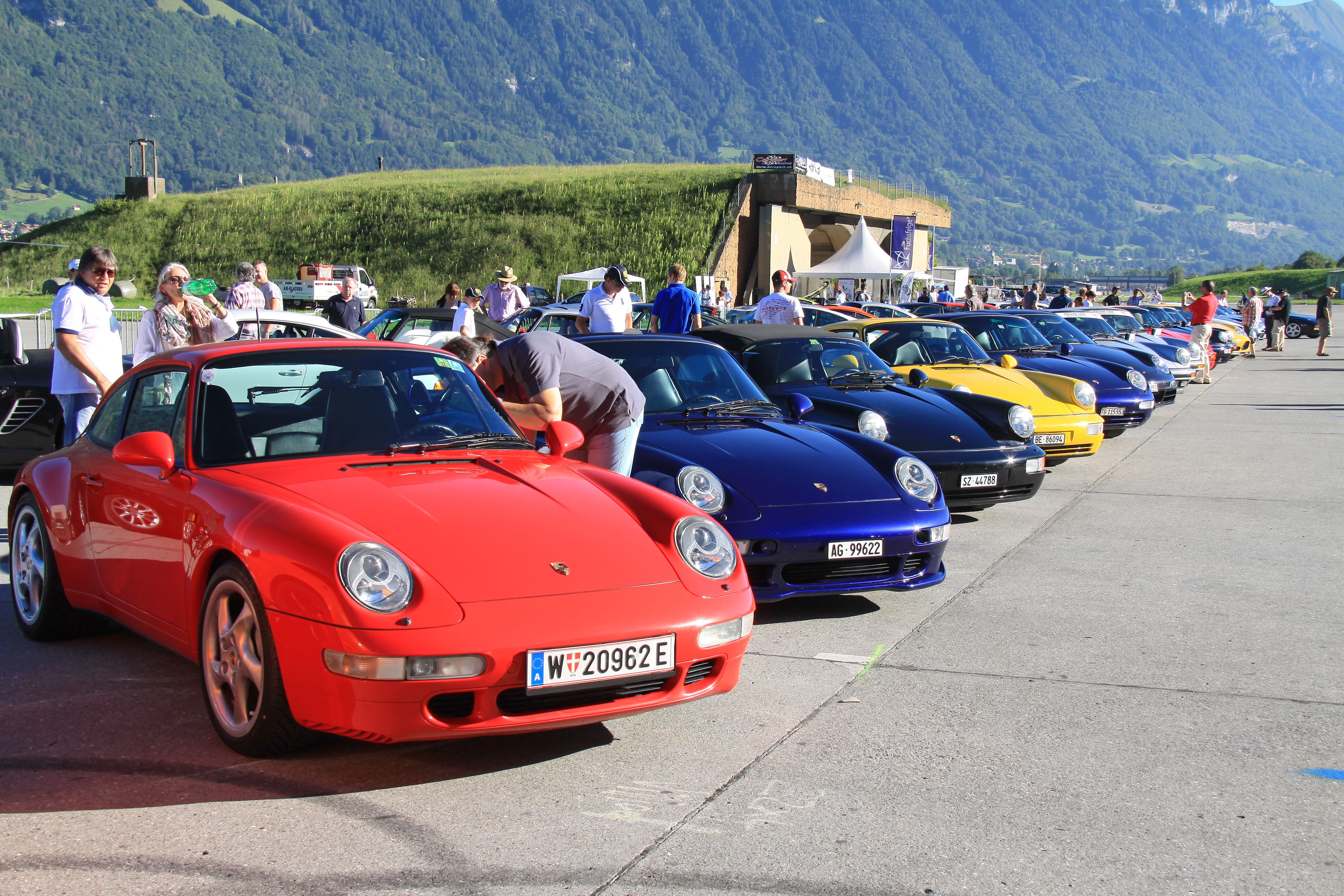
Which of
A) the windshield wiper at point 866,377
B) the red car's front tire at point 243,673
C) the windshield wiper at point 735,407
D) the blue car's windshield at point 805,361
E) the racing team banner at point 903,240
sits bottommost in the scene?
the red car's front tire at point 243,673

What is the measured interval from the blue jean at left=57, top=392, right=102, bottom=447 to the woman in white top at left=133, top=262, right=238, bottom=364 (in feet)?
2.03

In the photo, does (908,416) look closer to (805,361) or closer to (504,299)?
(805,361)

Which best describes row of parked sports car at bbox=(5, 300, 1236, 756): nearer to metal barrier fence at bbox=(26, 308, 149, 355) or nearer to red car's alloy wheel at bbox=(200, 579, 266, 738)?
red car's alloy wheel at bbox=(200, 579, 266, 738)

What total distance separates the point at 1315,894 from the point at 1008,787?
90 cm

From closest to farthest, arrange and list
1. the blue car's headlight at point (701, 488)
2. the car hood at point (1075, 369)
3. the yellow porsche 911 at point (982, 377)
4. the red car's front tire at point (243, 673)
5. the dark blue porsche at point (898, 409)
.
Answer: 1. the red car's front tire at point (243, 673)
2. the blue car's headlight at point (701, 488)
3. the dark blue porsche at point (898, 409)
4. the yellow porsche 911 at point (982, 377)
5. the car hood at point (1075, 369)

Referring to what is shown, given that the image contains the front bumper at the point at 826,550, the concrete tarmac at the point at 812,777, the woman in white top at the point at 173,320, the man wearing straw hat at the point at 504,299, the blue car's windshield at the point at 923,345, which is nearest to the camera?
the concrete tarmac at the point at 812,777

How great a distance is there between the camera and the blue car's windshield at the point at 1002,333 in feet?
42.6

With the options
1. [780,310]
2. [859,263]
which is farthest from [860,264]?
[780,310]

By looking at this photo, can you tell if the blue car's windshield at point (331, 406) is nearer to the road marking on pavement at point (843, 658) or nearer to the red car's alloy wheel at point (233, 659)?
the red car's alloy wheel at point (233, 659)

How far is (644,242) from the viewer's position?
4691 centimetres

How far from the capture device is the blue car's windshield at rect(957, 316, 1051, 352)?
1298cm

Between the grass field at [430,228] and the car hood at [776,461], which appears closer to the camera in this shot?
the car hood at [776,461]

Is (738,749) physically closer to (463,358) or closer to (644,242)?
(463,358)

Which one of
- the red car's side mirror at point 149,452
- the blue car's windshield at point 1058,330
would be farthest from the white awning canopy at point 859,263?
the red car's side mirror at point 149,452
